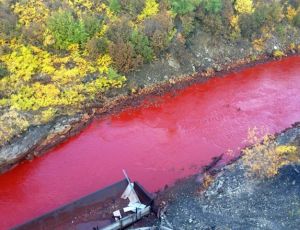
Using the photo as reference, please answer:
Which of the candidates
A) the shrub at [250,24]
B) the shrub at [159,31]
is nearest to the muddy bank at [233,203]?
the shrub at [159,31]

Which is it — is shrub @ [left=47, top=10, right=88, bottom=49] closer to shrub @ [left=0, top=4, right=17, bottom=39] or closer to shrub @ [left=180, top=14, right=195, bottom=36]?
shrub @ [left=0, top=4, right=17, bottom=39]

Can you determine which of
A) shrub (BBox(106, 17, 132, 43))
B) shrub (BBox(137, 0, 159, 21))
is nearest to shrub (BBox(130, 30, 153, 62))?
shrub (BBox(106, 17, 132, 43))

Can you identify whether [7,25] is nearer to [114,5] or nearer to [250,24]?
[114,5]

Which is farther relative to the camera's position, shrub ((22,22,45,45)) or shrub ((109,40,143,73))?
shrub ((109,40,143,73))

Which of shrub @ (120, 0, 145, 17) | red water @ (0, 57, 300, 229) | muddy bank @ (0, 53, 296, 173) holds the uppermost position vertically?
shrub @ (120, 0, 145, 17)

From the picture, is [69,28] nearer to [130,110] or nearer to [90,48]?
[90,48]

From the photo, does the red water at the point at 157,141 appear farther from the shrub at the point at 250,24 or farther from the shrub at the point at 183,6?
the shrub at the point at 183,6

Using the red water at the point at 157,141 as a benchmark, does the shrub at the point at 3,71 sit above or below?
above
